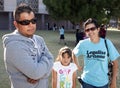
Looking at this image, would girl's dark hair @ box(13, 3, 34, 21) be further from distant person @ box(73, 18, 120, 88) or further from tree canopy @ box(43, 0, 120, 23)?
tree canopy @ box(43, 0, 120, 23)

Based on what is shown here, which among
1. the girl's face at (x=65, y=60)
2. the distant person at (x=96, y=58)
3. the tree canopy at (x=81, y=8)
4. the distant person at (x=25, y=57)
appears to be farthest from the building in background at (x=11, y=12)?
the distant person at (x=25, y=57)

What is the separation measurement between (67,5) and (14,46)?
27118 millimetres

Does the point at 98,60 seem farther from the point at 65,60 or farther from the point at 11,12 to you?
the point at 11,12

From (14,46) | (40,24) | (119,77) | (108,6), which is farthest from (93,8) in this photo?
(40,24)

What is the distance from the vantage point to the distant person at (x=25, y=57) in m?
2.71

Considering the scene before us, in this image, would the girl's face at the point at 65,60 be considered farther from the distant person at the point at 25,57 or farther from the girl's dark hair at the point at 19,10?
the girl's dark hair at the point at 19,10

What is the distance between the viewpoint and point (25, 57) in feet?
8.89

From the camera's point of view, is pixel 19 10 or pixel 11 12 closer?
pixel 19 10

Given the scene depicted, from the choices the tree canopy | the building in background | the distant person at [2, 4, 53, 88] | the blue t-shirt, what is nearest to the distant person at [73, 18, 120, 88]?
the blue t-shirt

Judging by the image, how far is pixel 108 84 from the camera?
16.7 feet

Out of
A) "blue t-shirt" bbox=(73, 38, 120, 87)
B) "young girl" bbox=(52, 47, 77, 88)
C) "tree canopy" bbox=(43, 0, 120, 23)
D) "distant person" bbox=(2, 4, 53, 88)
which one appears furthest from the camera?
"tree canopy" bbox=(43, 0, 120, 23)

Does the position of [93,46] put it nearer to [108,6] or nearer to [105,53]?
[105,53]

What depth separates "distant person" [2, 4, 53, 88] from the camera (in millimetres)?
2705

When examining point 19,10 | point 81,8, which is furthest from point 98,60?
point 81,8
